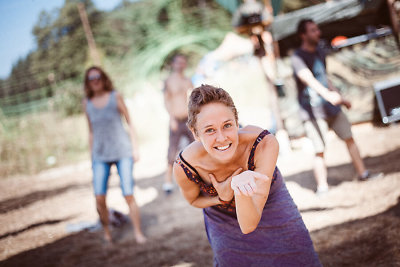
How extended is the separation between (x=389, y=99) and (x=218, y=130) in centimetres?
514

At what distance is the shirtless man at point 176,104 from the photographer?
16.4 feet

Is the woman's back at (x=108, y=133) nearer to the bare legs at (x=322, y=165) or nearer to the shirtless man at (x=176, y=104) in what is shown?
the shirtless man at (x=176, y=104)

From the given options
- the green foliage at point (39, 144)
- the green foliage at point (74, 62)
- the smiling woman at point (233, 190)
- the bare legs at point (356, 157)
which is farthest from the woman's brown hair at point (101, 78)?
the green foliage at point (74, 62)

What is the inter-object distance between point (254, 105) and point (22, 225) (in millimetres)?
8798

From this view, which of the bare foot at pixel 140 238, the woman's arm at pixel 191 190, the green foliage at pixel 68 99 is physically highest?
the green foliage at pixel 68 99

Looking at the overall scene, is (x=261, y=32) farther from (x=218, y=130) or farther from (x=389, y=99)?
(x=218, y=130)

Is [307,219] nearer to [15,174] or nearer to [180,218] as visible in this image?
[180,218]

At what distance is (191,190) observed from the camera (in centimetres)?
197

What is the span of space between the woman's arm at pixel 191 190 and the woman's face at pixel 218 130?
297 millimetres

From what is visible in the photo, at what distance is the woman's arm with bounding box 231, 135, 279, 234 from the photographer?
1.39m

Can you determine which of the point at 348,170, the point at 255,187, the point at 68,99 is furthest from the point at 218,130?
the point at 68,99

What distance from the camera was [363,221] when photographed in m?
2.89

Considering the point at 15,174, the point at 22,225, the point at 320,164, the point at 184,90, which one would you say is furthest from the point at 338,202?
the point at 15,174

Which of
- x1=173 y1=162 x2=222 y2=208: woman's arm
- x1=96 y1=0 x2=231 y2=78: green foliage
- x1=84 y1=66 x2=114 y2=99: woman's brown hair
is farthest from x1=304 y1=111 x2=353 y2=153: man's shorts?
x1=96 y1=0 x2=231 y2=78: green foliage
